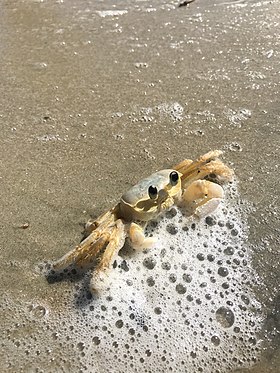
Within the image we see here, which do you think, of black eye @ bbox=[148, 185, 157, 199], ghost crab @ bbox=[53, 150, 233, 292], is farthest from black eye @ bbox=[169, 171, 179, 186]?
black eye @ bbox=[148, 185, 157, 199]

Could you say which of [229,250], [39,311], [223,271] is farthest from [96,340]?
[229,250]

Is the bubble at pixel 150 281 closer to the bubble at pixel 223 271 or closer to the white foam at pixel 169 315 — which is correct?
the white foam at pixel 169 315

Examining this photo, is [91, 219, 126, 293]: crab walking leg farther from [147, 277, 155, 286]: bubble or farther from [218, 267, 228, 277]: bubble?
[218, 267, 228, 277]: bubble

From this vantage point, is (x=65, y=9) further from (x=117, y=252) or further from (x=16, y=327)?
(x=16, y=327)

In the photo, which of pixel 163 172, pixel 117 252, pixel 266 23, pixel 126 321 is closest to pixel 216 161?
pixel 163 172

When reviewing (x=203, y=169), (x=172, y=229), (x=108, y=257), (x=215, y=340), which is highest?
(x=203, y=169)

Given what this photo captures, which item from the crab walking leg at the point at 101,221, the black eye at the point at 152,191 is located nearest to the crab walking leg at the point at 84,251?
the crab walking leg at the point at 101,221

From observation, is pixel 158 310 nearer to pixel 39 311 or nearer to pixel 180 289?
pixel 180 289
